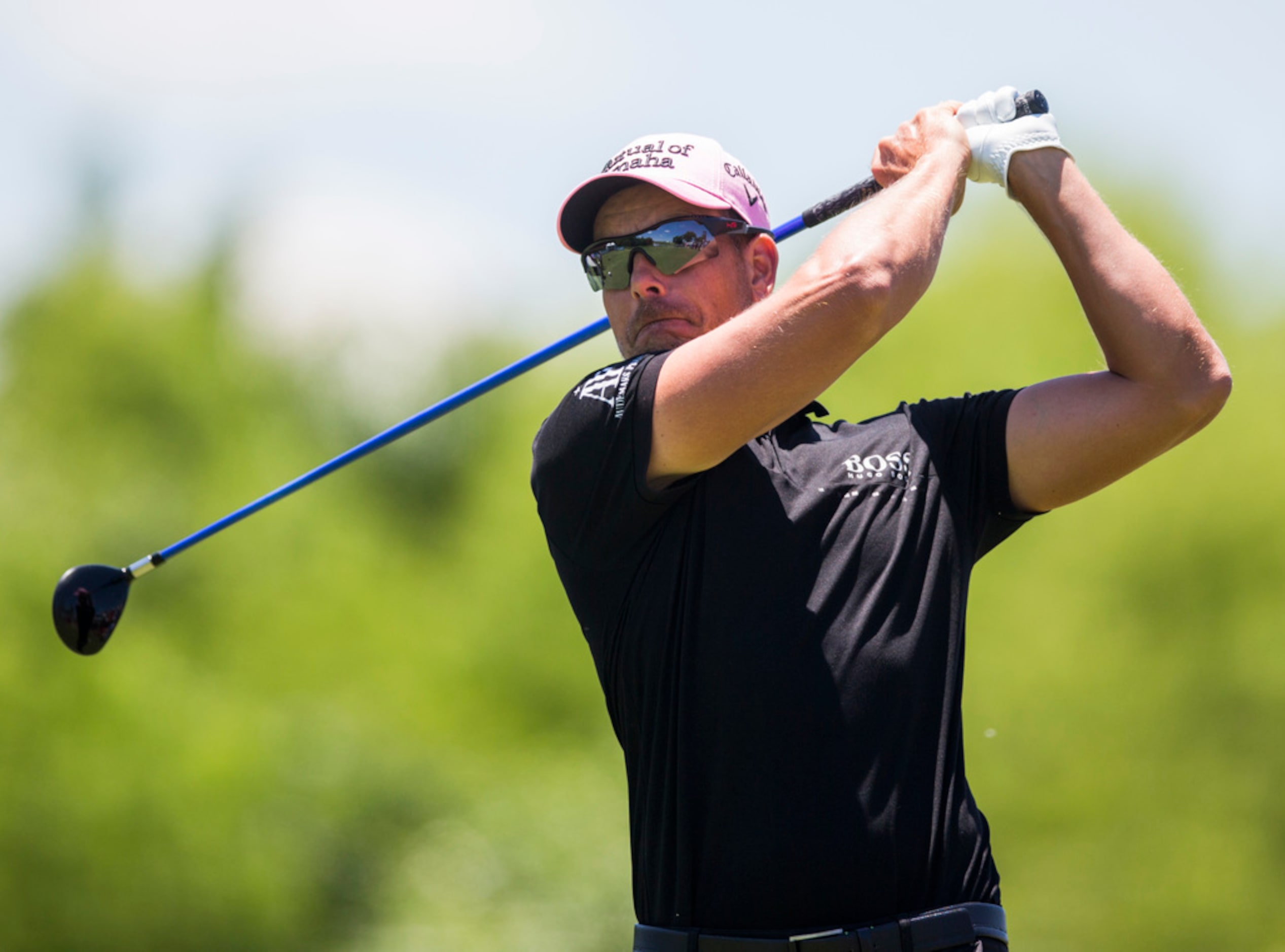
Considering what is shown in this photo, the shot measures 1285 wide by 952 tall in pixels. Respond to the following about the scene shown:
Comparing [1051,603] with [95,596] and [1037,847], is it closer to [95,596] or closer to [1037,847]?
[1037,847]

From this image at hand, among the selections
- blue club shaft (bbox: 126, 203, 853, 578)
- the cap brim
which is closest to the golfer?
the cap brim

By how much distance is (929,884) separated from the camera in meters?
2.45

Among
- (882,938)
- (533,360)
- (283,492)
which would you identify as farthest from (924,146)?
(283,492)

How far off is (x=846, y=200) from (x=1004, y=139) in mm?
479

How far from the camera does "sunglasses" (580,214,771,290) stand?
3129 mm

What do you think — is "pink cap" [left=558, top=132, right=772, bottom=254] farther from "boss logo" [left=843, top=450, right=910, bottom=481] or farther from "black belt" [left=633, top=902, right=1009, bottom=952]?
"black belt" [left=633, top=902, right=1009, bottom=952]

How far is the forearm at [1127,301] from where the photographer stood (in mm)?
2826

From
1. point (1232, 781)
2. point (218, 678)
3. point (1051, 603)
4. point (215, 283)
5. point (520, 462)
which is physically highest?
point (215, 283)

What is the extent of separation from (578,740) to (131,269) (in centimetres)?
997

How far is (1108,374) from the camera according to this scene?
2902 mm

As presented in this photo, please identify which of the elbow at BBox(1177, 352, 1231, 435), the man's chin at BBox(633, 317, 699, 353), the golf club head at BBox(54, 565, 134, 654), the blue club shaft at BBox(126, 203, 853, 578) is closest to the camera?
the elbow at BBox(1177, 352, 1231, 435)

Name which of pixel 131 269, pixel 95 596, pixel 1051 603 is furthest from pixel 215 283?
pixel 95 596

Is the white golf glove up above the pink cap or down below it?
below

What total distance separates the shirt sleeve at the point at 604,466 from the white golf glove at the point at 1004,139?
841 millimetres
